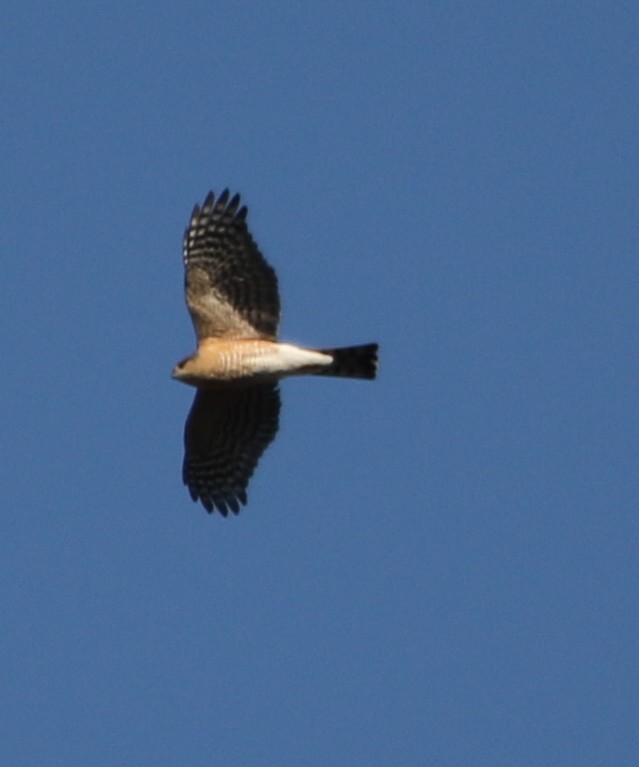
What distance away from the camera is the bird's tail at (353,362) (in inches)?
874

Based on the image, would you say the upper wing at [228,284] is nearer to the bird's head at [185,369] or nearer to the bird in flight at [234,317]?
the bird in flight at [234,317]

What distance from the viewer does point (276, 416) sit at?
914 inches

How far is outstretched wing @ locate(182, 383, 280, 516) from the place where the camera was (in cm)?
2303

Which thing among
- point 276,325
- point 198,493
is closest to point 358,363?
point 276,325

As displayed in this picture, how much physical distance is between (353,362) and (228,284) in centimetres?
142

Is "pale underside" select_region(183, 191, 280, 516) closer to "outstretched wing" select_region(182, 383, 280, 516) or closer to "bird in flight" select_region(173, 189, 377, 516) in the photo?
"bird in flight" select_region(173, 189, 377, 516)

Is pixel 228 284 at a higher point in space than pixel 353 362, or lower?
higher

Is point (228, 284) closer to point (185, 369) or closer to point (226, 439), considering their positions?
point (185, 369)

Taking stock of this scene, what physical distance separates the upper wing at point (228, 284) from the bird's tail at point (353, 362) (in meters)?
0.62

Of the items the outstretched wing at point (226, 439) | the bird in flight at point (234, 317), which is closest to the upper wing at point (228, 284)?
the bird in flight at point (234, 317)

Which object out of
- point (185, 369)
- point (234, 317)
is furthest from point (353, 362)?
point (185, 369)

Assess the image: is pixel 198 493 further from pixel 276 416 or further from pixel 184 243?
pixel 184 243

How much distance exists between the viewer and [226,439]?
2333 centimetres

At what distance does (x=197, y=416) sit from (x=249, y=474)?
85 centimetres
